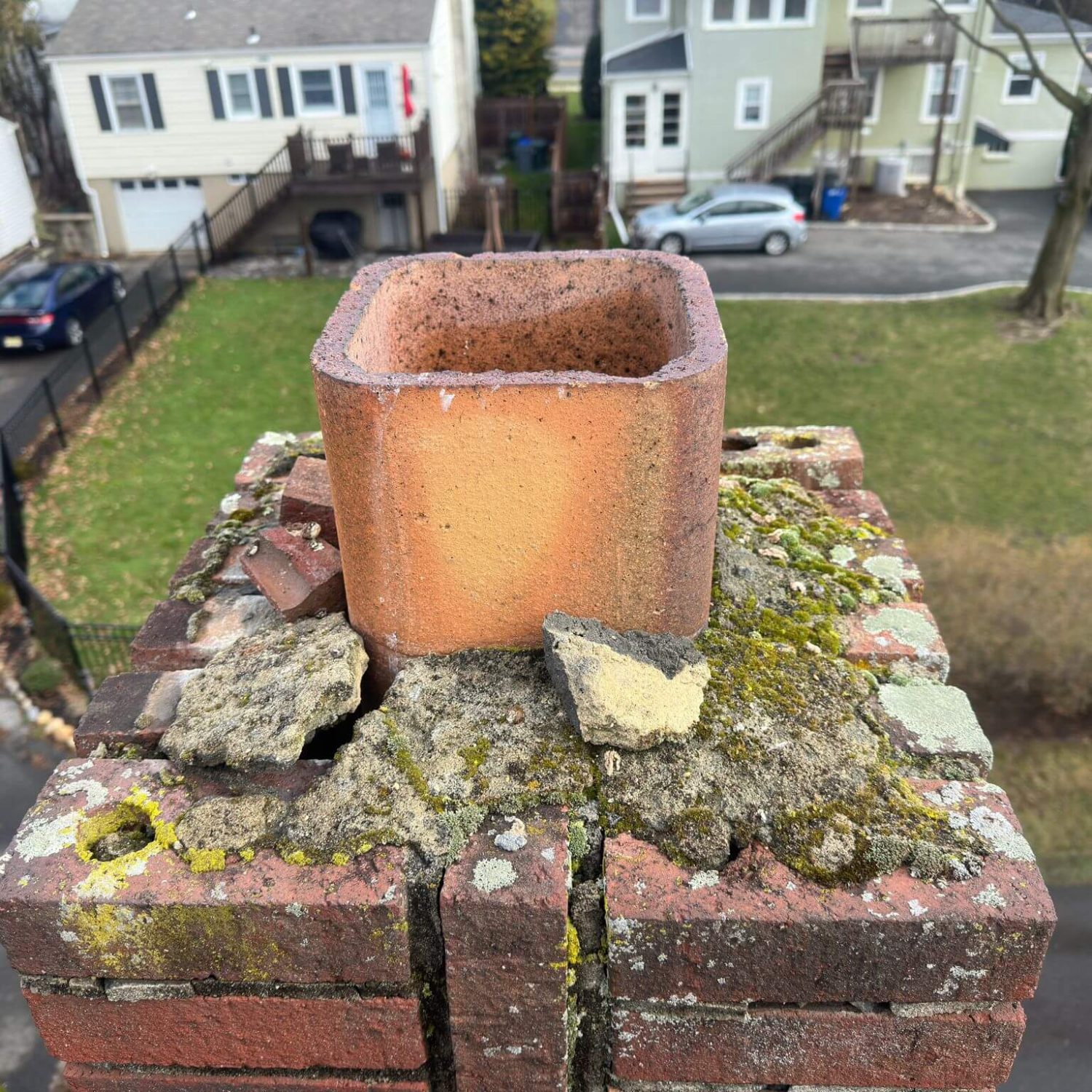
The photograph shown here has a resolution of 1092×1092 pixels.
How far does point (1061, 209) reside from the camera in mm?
18703

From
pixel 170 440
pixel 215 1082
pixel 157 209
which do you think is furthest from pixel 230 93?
pixel 215 1082

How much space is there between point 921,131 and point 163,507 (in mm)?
22994

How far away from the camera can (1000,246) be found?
23641mm

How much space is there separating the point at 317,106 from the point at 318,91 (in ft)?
1.13

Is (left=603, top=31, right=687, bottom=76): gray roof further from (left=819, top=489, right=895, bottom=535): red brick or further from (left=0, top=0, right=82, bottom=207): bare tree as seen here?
(left=819, top=489, right=895, bottom=535): red brick

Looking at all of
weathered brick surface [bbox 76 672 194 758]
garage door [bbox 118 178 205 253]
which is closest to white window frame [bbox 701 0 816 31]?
garage door [bbox 118 178 205 253]

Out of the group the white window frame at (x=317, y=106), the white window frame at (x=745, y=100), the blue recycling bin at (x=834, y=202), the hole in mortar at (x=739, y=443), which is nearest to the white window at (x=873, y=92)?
the white window frame at (x=745, y=100)

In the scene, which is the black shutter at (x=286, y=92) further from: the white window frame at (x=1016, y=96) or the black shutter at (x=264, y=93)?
the white window frame at (x=1016, y=96)

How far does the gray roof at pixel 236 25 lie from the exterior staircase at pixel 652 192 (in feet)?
22.3

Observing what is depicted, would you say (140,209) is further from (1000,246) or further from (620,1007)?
(620,1007)

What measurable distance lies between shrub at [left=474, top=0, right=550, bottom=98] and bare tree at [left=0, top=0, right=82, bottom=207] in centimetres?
1437

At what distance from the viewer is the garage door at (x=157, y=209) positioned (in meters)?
24.9

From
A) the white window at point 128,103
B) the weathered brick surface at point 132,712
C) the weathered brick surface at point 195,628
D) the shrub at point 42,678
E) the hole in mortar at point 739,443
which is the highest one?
the weathered brick surface at point 132,712

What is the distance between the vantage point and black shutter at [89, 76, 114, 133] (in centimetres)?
2356
